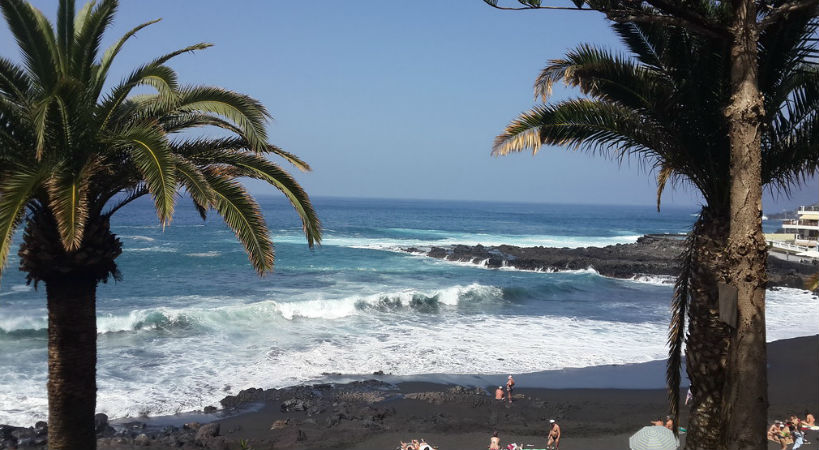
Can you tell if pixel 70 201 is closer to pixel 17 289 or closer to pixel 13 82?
pixel 13 82

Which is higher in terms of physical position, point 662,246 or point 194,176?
point 194,176

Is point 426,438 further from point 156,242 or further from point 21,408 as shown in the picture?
point 156,242

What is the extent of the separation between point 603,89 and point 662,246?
5516 cm

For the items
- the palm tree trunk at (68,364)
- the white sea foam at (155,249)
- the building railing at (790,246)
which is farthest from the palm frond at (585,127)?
the building railing at (790,246)

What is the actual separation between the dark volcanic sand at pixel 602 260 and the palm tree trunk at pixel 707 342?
33820 millimetres

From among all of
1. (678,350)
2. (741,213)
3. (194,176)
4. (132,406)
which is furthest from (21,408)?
(741,213)

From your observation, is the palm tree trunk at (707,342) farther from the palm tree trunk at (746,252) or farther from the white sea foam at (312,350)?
the white sea foam at (312,350)

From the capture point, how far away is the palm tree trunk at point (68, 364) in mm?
6289

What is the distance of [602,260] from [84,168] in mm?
43688

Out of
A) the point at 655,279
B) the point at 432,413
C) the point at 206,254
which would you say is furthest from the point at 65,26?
the point at 206,254

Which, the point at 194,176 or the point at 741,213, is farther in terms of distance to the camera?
the point at 194,176

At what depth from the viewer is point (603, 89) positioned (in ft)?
21.7

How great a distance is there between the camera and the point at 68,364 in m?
6.30

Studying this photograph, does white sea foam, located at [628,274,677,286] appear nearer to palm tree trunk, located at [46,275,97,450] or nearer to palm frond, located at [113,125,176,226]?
palm tree trunk, located at [46,275,97,450]
